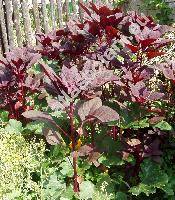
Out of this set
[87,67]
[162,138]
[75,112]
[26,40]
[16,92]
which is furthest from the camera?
[26,40]

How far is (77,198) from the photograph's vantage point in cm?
275

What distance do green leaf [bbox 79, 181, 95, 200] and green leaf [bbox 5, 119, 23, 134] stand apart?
2.42 ft

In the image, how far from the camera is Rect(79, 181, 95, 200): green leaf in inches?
105

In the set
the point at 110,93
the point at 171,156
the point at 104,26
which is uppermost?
the point at 104,26

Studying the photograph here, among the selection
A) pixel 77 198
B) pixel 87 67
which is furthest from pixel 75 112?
pixel 77 198

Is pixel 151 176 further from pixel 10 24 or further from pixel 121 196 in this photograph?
pixel 10 24

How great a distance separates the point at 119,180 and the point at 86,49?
1.15 metres

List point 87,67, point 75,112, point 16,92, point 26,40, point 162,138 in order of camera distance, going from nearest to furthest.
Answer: point 75,112 < point 87,67 < point 162,138 < point 16,92 < point 26,40

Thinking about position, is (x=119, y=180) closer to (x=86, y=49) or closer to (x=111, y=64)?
(x=111, y=64)

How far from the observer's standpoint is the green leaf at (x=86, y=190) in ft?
8.77

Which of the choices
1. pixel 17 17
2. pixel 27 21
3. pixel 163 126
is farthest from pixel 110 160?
pixel 27 21

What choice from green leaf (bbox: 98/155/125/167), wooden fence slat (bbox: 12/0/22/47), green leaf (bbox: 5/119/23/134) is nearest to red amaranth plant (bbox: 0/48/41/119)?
green leaf (bbox: 5/119/23/134)

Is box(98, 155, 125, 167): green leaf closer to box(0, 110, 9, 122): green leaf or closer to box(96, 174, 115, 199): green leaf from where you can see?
box(96, 174, 115, 199): green leaf

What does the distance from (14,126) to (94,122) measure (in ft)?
2.53
